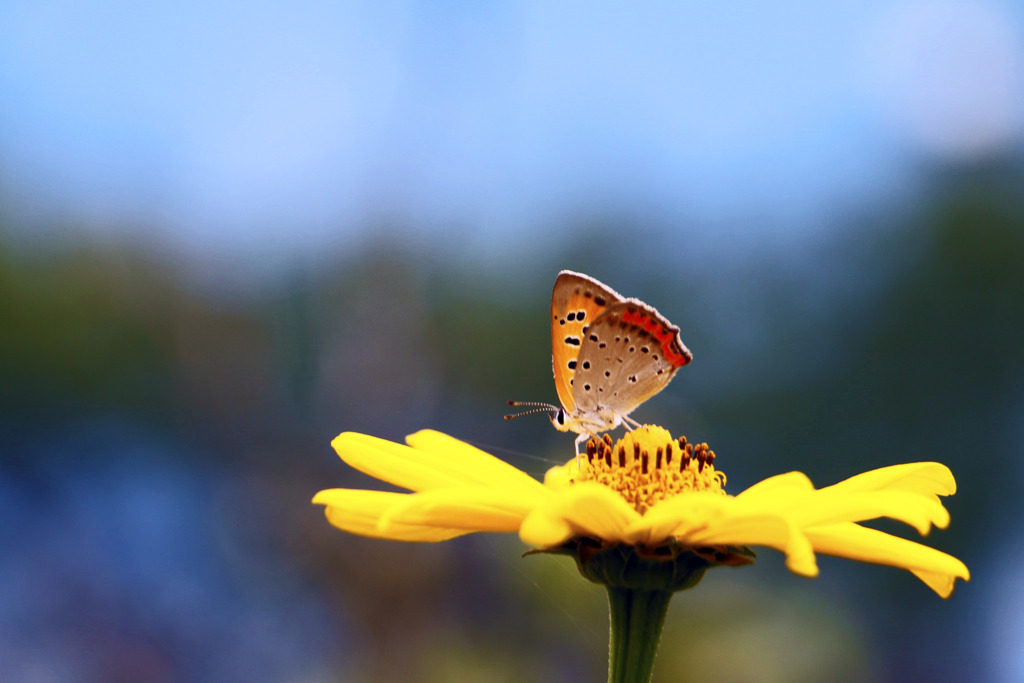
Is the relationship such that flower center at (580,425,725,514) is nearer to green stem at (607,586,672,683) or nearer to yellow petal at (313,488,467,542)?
green stem at (607,586,672,683)

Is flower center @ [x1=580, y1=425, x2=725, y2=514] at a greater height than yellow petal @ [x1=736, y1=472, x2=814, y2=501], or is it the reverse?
yellow petal @ [x1=736, y1=472, x2=814, y2=501]

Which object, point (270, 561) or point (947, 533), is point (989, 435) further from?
point (270, 561)

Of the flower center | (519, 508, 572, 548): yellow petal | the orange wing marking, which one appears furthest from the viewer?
the orange wing marking

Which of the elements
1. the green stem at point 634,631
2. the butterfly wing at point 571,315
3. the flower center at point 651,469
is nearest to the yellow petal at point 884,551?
the green stem at point 634,631

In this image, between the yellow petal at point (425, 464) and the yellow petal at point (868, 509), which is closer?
the yellow petal at point (868, 509)

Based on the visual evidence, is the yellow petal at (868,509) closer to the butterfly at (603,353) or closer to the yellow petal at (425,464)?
the yellow petal at (425,464)

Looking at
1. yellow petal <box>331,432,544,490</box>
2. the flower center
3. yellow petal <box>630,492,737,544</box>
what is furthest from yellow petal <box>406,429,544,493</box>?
yellow petal <box>630,492,737,544</box>
